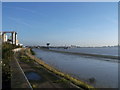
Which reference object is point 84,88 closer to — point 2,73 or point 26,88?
point 26,88

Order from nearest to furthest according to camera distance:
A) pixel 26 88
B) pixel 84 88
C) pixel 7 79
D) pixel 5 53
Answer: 1. pixel 26 88
2. pixel 84 88
3. pixel 7 79
4. pixel 5 53

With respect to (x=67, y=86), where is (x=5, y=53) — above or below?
above

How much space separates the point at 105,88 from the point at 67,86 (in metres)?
3.76

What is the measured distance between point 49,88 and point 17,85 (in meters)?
1.78

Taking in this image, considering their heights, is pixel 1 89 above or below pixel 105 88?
above

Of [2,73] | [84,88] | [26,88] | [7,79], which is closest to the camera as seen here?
[26,88]

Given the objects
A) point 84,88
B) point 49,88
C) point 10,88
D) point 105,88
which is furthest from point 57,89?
point 105,88

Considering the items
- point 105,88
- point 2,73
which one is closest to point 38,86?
point 2,73

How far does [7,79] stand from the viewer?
1085 centimetres

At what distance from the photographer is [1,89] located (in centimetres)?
869

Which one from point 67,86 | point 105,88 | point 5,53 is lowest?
point 105,88

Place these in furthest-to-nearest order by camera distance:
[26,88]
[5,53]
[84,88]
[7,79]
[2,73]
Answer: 1. [5,53]
2. [2,73]
3. [7,79]
4. [84,88]
5. [26,88]

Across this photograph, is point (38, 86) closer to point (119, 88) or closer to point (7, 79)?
point (7, 79)

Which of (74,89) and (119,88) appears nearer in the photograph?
(74,89)
